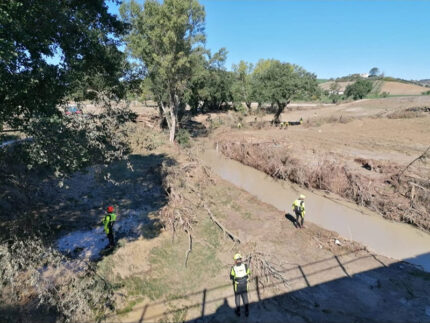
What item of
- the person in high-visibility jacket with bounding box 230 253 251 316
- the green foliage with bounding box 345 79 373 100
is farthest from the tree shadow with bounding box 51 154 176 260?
the green foliage with bounding box 345 79 373 100

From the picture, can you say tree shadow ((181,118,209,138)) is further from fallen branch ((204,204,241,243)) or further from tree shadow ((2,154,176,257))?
fallen branch ((204,204,241,243))

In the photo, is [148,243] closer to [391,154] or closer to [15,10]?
[15,10]

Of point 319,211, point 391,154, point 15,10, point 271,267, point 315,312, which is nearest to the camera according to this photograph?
point 15,10

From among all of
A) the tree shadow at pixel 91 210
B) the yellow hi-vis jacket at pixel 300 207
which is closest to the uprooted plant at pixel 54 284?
the tree shadow at pixel 91 210

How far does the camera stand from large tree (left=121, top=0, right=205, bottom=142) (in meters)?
18.5

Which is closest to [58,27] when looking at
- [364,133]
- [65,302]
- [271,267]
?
[65,302]

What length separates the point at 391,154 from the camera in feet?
63.1

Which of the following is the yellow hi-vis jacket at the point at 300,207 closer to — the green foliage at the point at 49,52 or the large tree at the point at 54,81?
the large tree at the point at 54,81

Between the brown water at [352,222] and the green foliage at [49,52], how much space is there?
1077 centimetres

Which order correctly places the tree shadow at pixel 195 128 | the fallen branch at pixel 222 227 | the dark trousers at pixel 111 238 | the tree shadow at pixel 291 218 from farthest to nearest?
1. the tree shadow at pixel 195 128
2. the tree shadow at pixel 291 218
3. the fallen branch at pixel 222 227
4. the dark trousers at pixel 111 238

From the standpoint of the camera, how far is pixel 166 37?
1862cm

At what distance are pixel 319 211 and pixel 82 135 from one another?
1188 centimetres

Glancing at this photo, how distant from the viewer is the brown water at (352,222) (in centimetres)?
1048

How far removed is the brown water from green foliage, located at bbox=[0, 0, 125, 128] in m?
10.8
